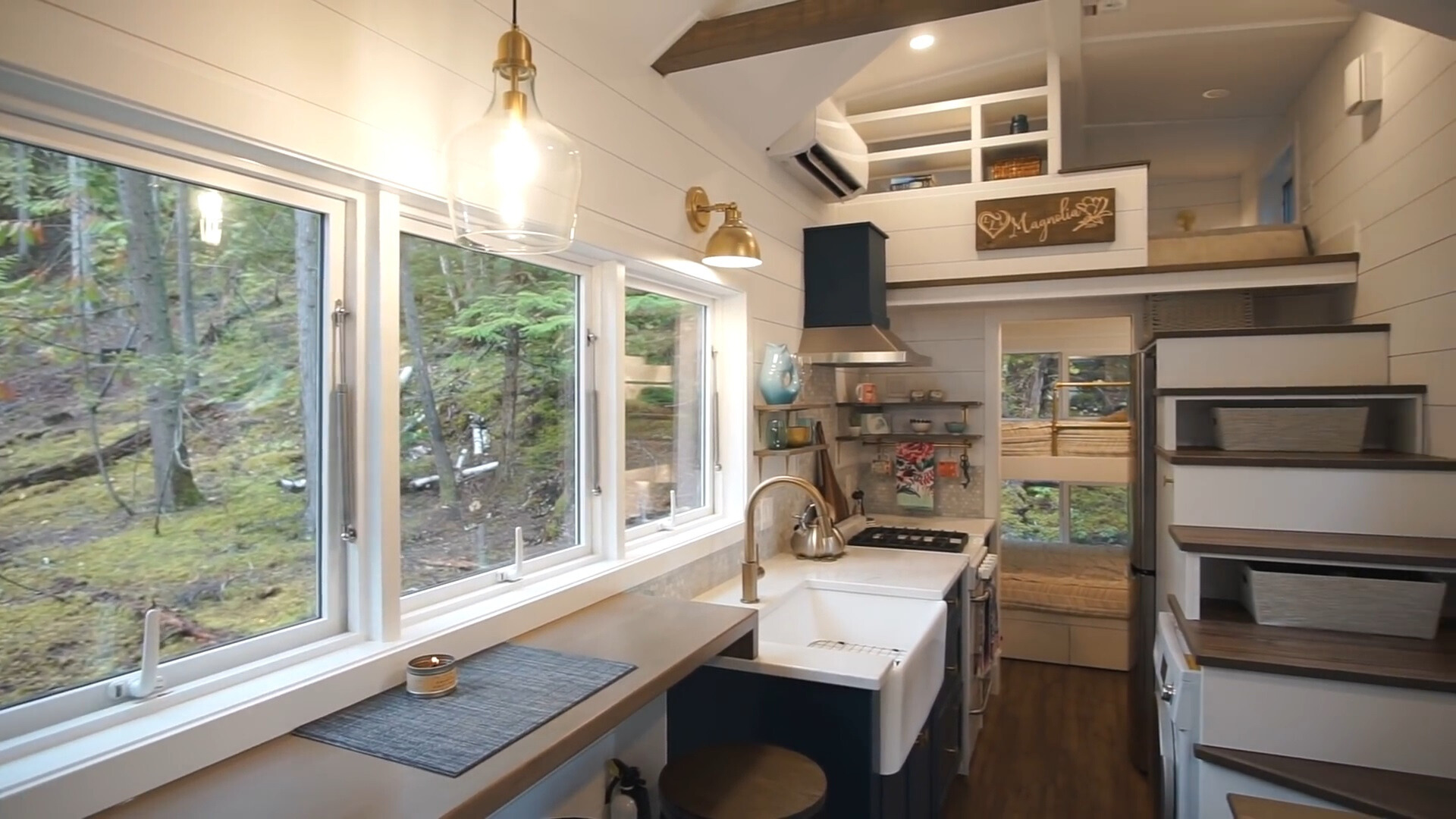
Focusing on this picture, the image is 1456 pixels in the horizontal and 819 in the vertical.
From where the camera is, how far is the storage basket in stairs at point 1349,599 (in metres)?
2.14

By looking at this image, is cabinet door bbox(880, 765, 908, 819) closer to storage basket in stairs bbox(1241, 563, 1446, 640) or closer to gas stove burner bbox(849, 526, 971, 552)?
storage basket in stairs bbox(1241, 563, 1446, 640)

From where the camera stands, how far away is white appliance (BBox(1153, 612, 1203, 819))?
6.95 ft

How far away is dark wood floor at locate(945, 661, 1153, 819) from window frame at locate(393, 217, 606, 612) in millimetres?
1856

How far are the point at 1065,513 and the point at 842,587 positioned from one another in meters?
3.26

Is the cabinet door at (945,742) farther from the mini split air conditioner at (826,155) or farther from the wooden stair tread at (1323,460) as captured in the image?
the mini split air conditioner at (826,155)

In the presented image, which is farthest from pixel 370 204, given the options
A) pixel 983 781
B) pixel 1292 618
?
pixel 983 781

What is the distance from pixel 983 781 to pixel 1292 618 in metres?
1.51

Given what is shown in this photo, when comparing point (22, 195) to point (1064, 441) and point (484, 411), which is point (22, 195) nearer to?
point (484, 411)

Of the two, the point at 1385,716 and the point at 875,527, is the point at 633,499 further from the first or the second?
the point at 1385,716

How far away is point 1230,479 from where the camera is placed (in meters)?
2.48

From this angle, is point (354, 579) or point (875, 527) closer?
point (354, 579)

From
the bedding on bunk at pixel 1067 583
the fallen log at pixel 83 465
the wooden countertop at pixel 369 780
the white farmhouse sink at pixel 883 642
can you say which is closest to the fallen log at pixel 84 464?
the fallen log at pixel 83 465

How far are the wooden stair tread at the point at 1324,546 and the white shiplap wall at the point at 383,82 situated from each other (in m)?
1.76

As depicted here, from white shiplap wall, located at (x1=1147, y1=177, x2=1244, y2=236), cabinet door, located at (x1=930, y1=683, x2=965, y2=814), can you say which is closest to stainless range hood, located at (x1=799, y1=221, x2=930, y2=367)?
cabinet door, located at (x1=930, y1=683, x2=965, y2=814)
